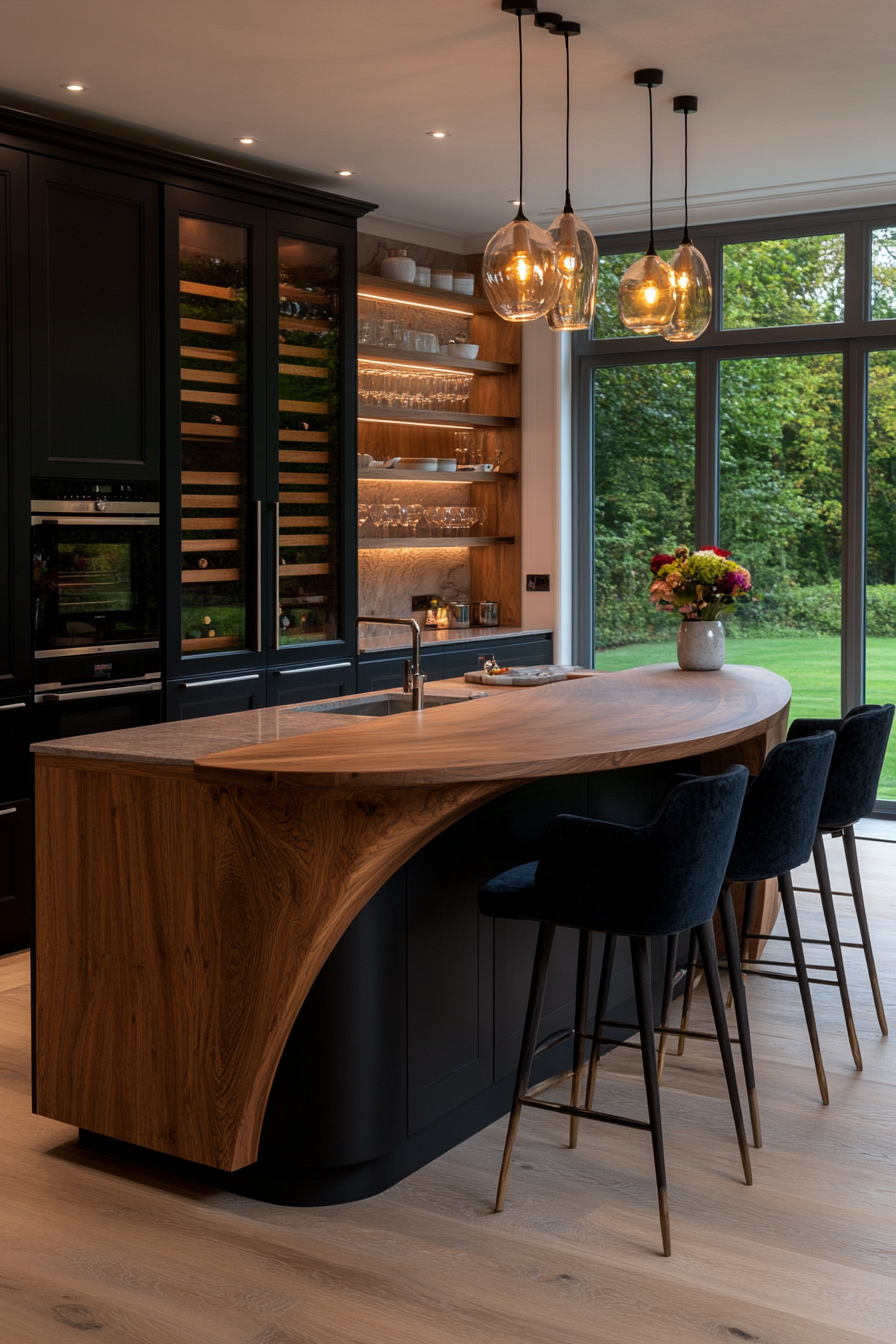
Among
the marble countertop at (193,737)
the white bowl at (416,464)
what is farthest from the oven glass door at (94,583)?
the white bowl at (416,464)

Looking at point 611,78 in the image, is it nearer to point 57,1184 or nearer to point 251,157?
point 251,157

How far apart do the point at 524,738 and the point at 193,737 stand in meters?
0.81

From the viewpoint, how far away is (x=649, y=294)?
4023 millimetres

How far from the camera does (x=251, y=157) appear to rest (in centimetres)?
568

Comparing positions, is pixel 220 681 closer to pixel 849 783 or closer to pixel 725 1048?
pixel 849 783

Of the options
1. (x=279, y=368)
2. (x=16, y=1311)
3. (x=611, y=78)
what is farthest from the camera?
(x=279, y=368)

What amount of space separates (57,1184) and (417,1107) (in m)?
0.85

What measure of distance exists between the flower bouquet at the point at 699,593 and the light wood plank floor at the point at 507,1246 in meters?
1.77

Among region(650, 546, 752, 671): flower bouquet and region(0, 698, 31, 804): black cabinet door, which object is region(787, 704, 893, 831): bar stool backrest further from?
region(0, 698, 31, 804): black cabinet door

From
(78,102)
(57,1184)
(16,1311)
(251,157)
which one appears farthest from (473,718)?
(251,157)

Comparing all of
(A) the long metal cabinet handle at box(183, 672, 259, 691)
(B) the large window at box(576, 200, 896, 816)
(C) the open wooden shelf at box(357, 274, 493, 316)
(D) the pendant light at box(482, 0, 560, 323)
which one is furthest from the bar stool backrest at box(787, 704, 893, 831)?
(C) the open wooden shelf at box(357, 274, 493, 316)

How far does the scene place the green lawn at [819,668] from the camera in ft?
21.8

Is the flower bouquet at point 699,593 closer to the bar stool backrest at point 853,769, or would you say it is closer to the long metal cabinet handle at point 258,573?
the bar stool backrest at point 853,769

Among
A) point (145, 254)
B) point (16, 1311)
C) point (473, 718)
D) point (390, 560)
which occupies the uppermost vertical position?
point (145, 254)
